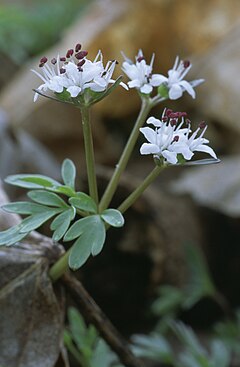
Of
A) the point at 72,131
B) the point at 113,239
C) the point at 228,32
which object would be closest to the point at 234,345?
the point at 113,239

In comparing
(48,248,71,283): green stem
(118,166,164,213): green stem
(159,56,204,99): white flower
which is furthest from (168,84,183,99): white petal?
(48,248,71,283): green stem

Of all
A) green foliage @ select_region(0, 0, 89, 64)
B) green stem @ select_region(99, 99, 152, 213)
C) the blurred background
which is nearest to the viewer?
green stem @ select_region(99, 99, 152, 213)

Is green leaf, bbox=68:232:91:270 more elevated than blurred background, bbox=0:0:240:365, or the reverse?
green leaf, bbox=68:232:91:270

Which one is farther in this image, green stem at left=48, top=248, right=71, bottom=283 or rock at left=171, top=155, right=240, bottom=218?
rock at left=171, top=155, right=240, bottom=218

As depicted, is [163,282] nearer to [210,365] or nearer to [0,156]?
[210,365]

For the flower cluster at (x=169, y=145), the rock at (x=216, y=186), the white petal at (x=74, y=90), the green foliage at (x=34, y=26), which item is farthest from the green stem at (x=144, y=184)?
the green foliage at (x=34, y=26)

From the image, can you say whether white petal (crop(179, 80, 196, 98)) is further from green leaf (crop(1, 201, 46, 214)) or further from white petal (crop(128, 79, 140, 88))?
green leaf (crop(1, 201, 46, 214))
